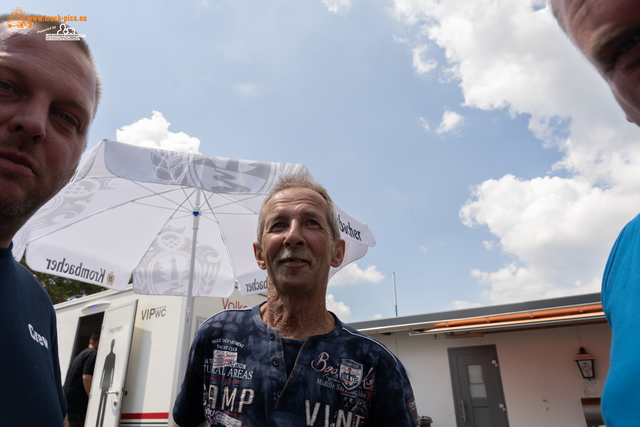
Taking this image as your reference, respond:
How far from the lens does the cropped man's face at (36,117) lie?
91 cm

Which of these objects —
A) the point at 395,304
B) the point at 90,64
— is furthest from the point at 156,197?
the point at 395,304

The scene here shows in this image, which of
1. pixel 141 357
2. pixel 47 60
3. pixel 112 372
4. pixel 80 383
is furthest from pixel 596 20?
pixel 80 383

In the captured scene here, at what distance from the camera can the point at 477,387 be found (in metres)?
9.05

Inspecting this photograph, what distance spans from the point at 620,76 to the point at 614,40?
73 millimetres

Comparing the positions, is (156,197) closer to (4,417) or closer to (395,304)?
(4,417)

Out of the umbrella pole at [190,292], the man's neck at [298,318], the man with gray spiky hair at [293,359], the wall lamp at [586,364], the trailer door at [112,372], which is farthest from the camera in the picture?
the wall lamp at [586,364]

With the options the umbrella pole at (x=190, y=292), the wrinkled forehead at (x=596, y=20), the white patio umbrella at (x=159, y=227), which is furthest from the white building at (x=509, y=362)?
the wrinkled forehead at (x=596, y=20)

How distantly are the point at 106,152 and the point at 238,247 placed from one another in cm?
229

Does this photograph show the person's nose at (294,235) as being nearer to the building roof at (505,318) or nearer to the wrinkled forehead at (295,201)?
the wrinkled forehead at (295,201)

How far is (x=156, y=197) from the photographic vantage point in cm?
478

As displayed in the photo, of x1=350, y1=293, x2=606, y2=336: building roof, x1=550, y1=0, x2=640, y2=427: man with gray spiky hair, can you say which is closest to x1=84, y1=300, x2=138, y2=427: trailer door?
x1=350, y1=293, x2=606, y2=336: building roof

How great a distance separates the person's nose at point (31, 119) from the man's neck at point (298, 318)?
1016 millimetres

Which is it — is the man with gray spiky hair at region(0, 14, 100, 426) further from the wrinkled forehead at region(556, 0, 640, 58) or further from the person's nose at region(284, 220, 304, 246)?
the wrinkled forehead at region(556, 0, 640, 58)

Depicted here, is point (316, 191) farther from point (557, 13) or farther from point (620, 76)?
point (620, 76)
